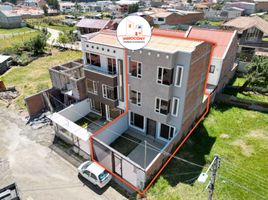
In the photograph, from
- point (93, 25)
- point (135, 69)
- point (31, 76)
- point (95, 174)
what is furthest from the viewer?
point (93, 25)

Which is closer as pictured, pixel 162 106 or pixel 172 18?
pixel 162 106

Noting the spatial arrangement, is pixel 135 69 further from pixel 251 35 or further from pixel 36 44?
pixel 36 44

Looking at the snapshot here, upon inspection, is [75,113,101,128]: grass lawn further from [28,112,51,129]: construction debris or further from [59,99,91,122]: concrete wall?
[28,112,51,129]: construction debris

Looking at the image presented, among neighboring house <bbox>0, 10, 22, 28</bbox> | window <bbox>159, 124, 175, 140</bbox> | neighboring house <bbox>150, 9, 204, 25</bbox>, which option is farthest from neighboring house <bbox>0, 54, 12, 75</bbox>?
neighboring house <bbox>150, 9, 204, 25</bbox>

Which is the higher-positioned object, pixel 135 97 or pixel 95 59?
pixel 95 59

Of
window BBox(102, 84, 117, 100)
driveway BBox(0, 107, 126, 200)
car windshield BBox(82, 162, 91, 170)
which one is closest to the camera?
driveway BBox(0, 107, 126, 200)

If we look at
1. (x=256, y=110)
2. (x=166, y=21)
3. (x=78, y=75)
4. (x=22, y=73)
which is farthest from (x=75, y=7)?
(x=256, y=110)

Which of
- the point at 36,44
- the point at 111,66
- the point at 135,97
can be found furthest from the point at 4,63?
the point at 135,97
